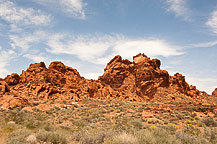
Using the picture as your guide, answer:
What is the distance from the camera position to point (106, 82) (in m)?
47.6

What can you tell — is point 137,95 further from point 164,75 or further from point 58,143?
point 58,143

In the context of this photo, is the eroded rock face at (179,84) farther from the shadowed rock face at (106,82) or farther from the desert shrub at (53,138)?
the desert shrub at (53,138)

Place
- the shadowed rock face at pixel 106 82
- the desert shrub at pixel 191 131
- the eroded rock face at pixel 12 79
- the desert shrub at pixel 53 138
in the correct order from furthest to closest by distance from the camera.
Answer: the eroded rock face at pixel 12 79, the shadowed rock face at pixel 106 82, the desert shrub at pixel 191 131, the desert shrub at pixel 53 138

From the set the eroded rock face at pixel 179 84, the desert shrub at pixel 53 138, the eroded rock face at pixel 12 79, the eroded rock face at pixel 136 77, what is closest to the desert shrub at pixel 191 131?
the desert shrub at pixel 53 138

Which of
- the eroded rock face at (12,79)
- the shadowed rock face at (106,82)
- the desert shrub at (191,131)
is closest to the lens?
the desert shrub at (191,131)

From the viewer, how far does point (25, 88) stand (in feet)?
105

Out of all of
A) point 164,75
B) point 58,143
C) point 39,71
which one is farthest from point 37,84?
point 164,75

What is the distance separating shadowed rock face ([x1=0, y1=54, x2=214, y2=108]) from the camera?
32188 mm

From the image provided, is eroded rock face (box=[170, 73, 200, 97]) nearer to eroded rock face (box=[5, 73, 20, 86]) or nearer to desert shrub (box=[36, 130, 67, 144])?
desert shrub (box=[36, 130, 67, 144])

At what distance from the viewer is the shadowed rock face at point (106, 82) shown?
32.2 metres

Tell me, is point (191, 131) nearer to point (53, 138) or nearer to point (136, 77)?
point (53, 138)

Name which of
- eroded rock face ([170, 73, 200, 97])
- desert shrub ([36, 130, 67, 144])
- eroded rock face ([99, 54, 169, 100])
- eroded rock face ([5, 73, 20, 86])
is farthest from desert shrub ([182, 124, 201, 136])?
eroded rock face ([5, 73, 20, 86])

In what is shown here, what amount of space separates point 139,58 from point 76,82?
23761 mm

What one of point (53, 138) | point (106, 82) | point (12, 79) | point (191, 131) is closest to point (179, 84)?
point (106, 82)
